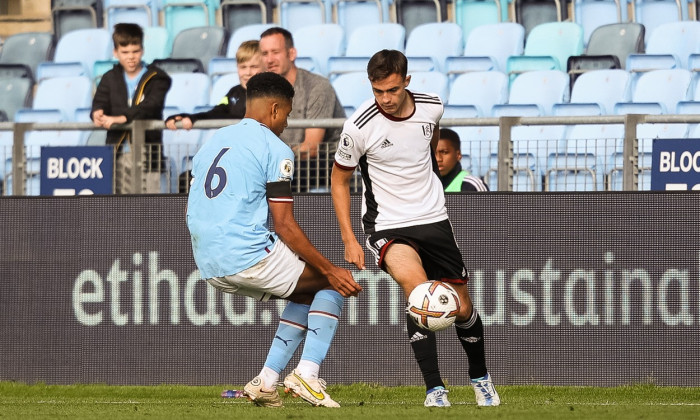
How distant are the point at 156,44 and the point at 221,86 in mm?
2367

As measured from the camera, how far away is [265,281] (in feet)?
24.0

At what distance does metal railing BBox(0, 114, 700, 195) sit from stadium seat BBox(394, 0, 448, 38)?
257 inches

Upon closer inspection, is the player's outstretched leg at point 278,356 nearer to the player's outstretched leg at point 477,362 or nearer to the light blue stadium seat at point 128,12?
the player's outstretched leg at point 477,362

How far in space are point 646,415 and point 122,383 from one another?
4.91 metres

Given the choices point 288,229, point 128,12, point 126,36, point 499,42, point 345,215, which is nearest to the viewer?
point 288,229

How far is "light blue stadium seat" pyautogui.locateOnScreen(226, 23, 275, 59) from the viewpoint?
634 inches

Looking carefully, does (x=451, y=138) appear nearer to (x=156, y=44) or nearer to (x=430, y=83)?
(x=430, y=83)

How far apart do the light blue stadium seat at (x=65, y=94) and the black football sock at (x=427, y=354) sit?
894 centimetres

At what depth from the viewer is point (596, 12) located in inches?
623

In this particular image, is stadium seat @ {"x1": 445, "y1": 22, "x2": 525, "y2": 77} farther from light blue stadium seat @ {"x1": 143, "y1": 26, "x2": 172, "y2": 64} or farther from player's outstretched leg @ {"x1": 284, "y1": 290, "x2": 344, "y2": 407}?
player's outstretched leg @ {"x1": 284, "y1": 290, "x2": 344, "y2": 407}

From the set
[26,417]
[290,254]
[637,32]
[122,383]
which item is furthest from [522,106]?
[26,417]

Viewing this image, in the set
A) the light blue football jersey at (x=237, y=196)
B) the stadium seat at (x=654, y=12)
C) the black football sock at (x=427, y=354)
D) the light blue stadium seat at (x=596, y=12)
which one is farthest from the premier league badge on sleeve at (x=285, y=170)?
the stadium seat at (x=654, y=12)

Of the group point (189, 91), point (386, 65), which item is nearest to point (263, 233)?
point (386, 65)

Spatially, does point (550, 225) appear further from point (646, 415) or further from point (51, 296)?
point (51, 296)
